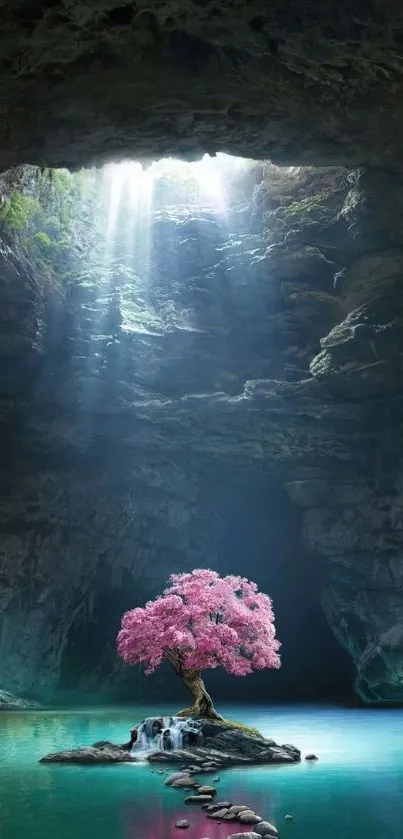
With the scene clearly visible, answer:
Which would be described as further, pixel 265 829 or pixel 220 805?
pixel 220 805

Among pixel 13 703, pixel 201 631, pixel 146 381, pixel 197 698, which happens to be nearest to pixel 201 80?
pixel 201 631

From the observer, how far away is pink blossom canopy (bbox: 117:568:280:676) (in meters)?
14.7

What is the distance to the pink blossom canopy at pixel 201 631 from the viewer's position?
1473cm

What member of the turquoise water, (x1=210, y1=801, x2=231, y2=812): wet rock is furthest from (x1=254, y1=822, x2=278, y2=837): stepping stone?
(x1=210, y1=801, x2=231, y2=812): wet rock

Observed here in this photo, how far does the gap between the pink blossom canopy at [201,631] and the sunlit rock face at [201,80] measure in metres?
9.63

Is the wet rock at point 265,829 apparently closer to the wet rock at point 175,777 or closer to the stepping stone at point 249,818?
the stepping stone at point 249,818

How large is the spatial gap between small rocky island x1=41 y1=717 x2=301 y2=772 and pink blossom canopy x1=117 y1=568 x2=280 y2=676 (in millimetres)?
1178

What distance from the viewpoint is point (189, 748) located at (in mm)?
13789

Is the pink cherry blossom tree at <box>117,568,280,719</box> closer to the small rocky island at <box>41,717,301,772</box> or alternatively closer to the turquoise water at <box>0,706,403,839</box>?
the small rocky island at <box>41,717,301,772</box>

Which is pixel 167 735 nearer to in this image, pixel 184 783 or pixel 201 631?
pixel 201 631

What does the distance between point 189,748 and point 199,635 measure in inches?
87.5

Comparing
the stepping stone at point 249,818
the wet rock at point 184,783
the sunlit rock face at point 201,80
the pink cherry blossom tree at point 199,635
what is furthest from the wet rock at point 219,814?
the sunlit rock face at point 201,80

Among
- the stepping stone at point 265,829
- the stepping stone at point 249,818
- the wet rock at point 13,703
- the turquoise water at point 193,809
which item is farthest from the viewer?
the wet rock at point 13,703

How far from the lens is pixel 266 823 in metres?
8.60
